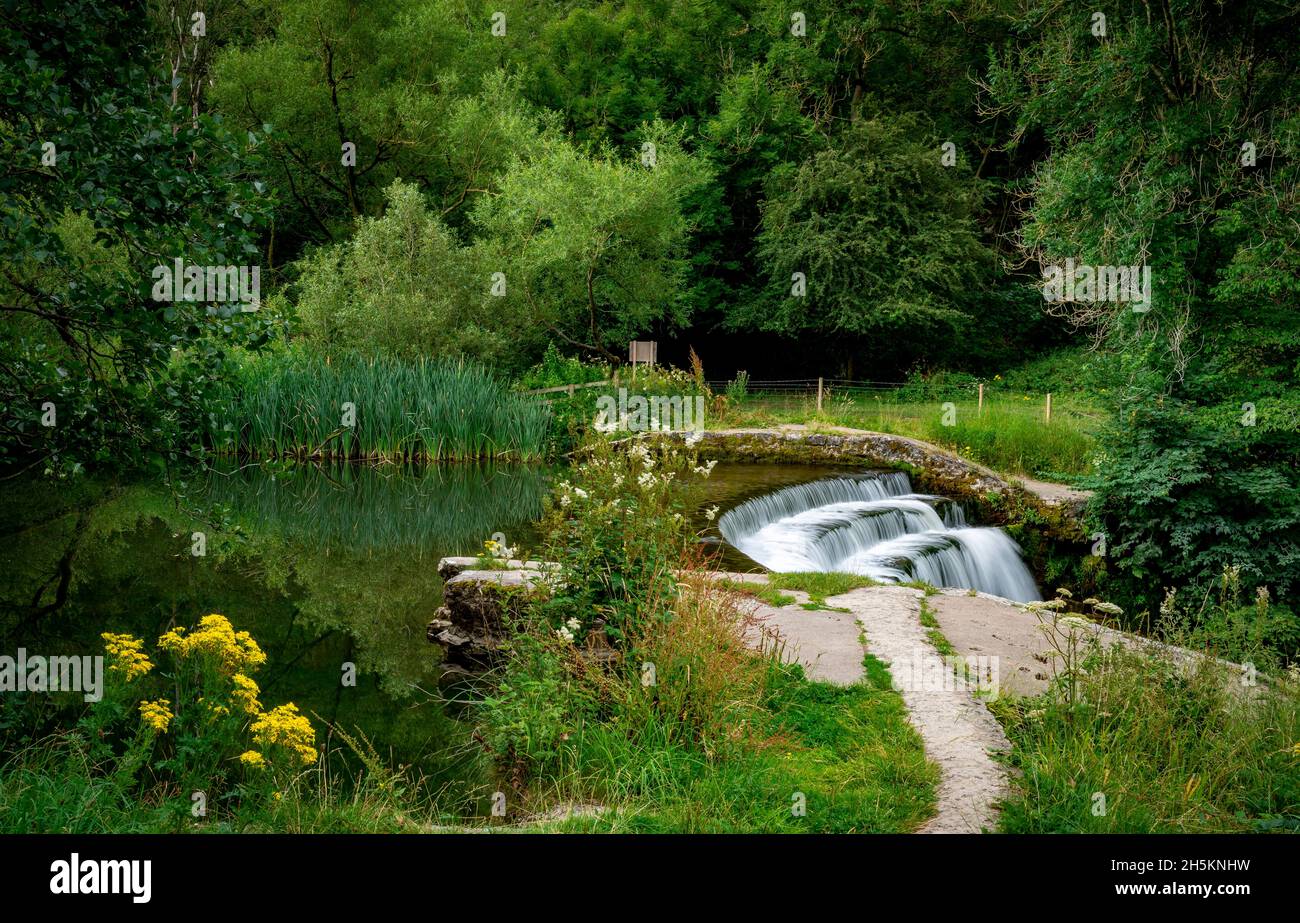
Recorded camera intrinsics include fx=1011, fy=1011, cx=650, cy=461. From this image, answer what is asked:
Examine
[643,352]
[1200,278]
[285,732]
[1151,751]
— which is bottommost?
[285,732]

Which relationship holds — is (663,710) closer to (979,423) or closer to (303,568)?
(303,568)

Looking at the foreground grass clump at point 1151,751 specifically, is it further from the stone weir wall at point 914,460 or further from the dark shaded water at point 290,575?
the stone weir wall at point 914,460

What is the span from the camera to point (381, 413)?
1834 centimetres

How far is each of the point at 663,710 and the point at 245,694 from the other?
2.36m

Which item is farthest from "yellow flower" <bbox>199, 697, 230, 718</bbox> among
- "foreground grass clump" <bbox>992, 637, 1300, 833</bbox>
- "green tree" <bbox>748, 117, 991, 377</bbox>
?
"green tree" <bbox>748, 117, 991, 377</bbox>

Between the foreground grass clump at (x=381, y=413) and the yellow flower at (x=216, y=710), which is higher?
the foreground grass clump at (x=381, y=413)

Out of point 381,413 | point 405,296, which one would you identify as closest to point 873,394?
point 405,296

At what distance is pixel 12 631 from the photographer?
8617mm

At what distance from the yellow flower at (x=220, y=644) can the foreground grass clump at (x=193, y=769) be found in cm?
1

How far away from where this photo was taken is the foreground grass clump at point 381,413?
17922mm

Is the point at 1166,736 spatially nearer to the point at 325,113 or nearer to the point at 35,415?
the point at 35,415

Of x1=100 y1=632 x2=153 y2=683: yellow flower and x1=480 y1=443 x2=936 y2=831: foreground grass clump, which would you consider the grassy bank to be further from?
x1=100 y1=632 x2=153 y2=683: yellow flower

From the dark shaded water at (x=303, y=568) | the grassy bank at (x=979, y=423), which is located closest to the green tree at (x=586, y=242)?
the grassy bank at (x=979, y=423)
